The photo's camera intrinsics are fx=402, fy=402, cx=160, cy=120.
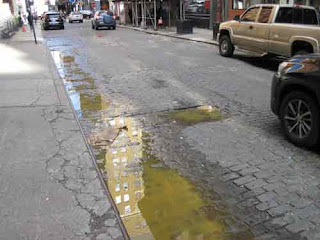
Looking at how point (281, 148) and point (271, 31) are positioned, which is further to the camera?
point (271, 31)

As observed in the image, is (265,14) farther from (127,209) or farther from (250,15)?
(127,209)

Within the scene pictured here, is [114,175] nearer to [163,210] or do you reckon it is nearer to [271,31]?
[163,210]

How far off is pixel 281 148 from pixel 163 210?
220cm

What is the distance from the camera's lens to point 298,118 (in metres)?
5.26

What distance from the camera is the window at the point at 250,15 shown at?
12.6m

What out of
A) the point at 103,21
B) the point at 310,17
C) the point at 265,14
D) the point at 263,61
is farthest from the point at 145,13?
the point at 310,17

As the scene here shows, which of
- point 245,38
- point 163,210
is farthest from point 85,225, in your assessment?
point 245,38

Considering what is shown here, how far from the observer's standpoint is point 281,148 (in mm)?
5336

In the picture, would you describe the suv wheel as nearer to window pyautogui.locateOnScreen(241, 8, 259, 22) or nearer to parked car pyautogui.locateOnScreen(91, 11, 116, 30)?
window pyautogui.locateOnScreen(241, 8, 259, 22)

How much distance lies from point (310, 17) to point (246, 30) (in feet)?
6.42

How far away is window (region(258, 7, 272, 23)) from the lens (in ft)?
39.4

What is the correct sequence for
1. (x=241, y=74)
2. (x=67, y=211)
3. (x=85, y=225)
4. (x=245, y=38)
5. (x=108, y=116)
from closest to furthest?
(x=85, y=225) < (x=67, y=211) < (x=108, y=116) < (x=241, y=74) < (x=245, y=38)

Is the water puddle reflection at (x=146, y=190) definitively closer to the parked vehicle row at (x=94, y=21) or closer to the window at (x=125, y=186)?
the window at (x=125, y=186)

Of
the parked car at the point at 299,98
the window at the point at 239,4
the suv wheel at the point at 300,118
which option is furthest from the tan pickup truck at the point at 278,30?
the window at the point at 239,4
